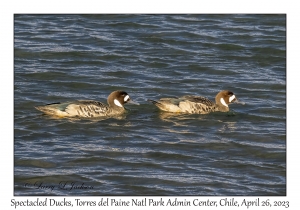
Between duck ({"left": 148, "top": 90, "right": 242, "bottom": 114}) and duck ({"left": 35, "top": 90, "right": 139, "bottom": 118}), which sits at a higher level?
duck ({"left": 148, "top": 90, "right": 242, "bottom": 114})

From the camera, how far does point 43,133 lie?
15.2 meters

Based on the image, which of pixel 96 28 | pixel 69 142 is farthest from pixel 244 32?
pixel 69 142

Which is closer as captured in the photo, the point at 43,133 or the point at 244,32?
the point at 43,133

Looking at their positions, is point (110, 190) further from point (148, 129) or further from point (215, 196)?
point (148, 129)

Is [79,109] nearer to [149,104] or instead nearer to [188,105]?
[149,104]

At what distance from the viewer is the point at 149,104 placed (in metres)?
17.2

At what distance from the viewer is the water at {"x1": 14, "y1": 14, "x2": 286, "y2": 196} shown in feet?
43.3

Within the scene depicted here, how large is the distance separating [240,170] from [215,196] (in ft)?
3.96

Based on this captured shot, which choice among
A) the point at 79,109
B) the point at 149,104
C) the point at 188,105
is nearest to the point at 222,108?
A: the point at 188,105

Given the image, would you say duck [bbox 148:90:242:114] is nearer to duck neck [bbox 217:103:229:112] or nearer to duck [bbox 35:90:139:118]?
duck neck [bbox 217:103:229:112]

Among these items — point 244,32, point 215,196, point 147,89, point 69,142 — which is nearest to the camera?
point 215,196

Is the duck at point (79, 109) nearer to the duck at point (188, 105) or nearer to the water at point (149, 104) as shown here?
the water at point (149, 104)

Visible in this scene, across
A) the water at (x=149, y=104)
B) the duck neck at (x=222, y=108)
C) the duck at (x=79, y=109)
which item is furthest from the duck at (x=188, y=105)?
the duck at (x=79, y=109)

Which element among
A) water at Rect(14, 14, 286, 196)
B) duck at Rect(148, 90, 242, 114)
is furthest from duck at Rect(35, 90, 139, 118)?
duck at Rect(148, 90, 242, 114)
